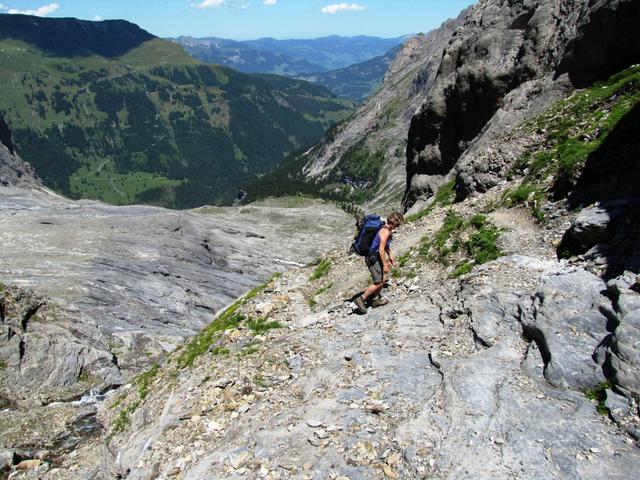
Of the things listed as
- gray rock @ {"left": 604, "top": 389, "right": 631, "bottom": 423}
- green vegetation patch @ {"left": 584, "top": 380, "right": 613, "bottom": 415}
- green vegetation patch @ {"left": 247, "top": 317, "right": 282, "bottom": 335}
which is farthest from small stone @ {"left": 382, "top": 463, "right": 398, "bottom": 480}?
green vegetation patch @ {"left": 247, "top": 317, "right": 282, "bottom": 335}

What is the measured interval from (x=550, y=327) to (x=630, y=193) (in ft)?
20.2

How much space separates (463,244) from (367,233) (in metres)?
4.55

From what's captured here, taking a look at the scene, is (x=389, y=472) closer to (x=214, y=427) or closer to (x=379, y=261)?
(x=214, y=427)

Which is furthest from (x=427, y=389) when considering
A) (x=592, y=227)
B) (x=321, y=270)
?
(x=321, y=270)

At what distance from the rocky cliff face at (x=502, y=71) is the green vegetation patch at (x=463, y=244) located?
618cm

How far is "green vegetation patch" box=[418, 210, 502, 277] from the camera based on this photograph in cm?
1819

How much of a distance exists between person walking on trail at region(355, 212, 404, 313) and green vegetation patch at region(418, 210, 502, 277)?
2619mm

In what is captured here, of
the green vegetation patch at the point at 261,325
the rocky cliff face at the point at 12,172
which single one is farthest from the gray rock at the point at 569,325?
the rocky cliff face at the point at 12,172

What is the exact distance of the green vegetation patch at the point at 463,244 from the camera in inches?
716

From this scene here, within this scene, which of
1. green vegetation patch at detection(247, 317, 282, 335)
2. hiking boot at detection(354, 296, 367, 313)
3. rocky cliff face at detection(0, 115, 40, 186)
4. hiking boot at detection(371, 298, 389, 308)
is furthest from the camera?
rocky cliff face at detection(0, 115, 40, 186)

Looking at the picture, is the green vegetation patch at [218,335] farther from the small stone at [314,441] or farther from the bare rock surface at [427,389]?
the small stone at [314,441]

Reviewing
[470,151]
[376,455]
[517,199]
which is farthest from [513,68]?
[376,455]

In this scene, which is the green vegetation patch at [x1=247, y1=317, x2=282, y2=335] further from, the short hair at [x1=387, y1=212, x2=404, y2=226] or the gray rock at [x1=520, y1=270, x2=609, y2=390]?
the gray rock at [x1=520, y1=270, x2=609, y2=390]

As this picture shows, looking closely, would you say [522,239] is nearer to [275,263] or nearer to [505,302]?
[505,302]
